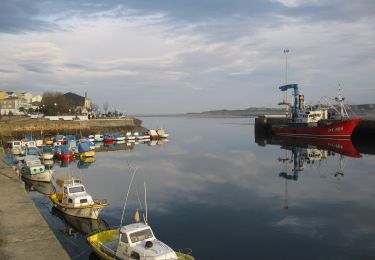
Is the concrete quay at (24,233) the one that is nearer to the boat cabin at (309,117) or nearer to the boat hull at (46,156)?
the boat hull at (46,156)

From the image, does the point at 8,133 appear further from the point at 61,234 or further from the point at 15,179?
the point at 61,234

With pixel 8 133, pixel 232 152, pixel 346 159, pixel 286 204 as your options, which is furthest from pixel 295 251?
pixel 8 133

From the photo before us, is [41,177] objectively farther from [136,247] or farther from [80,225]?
[136,247]

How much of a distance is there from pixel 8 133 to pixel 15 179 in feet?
175

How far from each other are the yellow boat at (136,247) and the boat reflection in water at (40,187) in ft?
53.5

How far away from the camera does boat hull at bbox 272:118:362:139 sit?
2753 inches

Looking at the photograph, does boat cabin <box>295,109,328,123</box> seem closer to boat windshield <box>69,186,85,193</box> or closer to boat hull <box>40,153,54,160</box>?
boat hull <box>40,153,54,160</box>

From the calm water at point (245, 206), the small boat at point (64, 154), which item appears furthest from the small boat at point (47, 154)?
the calm water at point (245, 206)

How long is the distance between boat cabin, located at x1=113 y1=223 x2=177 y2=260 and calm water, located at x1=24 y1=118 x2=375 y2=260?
3550 mm

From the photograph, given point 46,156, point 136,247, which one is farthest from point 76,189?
point 46,156

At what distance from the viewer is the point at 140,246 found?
14.3 meters

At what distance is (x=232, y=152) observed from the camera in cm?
6097

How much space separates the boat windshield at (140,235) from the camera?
1469cm

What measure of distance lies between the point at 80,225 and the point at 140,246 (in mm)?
8953
